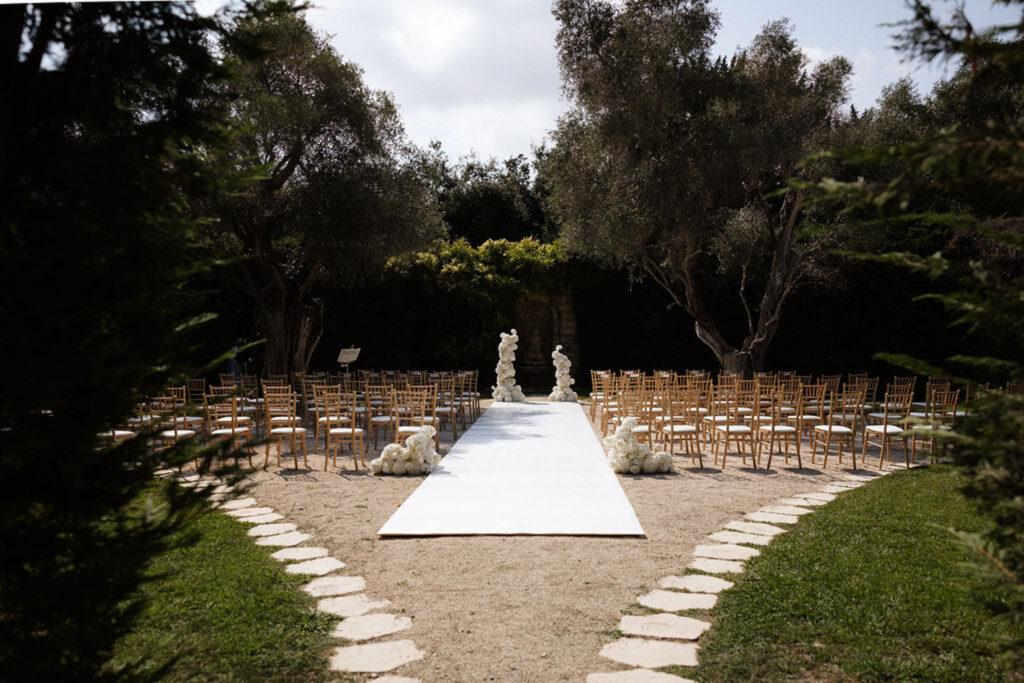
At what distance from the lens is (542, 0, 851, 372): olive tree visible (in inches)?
530

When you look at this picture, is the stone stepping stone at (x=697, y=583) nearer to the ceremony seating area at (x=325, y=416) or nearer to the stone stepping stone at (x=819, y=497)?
the stone stepping stone at (x=819, y=497)

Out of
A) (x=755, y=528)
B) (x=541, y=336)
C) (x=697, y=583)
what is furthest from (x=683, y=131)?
(x=697, y=583)

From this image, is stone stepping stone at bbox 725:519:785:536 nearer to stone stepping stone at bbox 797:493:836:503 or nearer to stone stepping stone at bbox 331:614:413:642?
stone stepping stone at bbox 797:493:836:503

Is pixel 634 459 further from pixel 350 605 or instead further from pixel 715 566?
pixel 350 605

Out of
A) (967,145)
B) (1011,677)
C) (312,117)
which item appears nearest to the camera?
(967,145)

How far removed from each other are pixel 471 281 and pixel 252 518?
555 inches

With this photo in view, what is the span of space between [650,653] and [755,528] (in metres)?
2.53

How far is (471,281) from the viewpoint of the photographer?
64.1ft

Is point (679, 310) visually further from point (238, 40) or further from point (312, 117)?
point (238, 40)

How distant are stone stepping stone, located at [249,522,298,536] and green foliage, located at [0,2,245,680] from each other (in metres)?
3.29

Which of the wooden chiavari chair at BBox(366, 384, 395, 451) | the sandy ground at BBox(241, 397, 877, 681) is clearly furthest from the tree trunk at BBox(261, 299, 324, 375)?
the sandy ground at BBox(241, 397, 877, 681)

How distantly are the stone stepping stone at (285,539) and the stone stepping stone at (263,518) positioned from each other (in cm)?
46

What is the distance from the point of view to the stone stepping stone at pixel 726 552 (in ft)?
15.5

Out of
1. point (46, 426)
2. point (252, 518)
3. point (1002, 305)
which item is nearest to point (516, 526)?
point (252, 518)
